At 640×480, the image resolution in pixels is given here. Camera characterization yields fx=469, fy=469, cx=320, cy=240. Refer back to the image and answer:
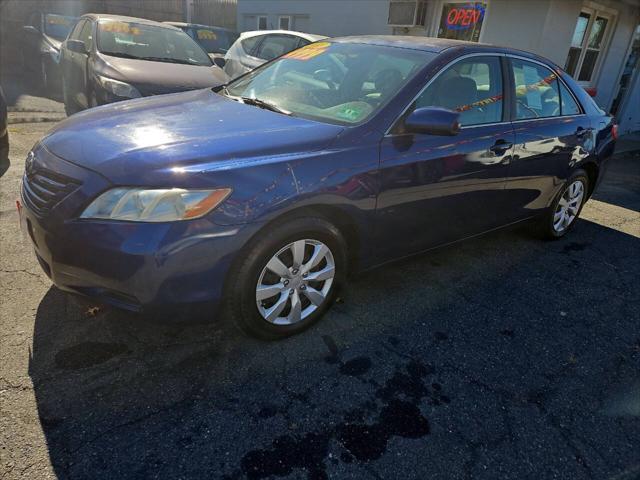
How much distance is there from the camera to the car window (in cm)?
851

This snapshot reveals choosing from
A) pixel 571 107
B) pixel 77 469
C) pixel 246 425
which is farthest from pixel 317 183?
pixel 571 107

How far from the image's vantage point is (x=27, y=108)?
8.12 meters

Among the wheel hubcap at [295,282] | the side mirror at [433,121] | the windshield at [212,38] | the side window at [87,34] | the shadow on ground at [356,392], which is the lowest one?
the shadow on ground at [356,392]

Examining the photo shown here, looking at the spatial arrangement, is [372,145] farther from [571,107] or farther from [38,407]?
[571,107]

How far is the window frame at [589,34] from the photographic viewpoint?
977 cm

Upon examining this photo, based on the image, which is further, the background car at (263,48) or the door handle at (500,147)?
the background car at (263,48)

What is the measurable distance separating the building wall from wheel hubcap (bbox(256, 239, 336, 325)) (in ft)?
33.6

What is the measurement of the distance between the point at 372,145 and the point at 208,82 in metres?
3.97

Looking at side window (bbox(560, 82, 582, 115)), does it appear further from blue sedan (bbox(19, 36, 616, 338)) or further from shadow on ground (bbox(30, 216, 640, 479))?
shadow on ground (bbox(30, 216, 640, 479))

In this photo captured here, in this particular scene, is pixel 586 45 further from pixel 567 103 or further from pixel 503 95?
pixel 503 95

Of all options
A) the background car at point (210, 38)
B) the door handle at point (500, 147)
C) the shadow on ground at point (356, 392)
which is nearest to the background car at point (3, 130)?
the shadow on ground at point (356, 392)

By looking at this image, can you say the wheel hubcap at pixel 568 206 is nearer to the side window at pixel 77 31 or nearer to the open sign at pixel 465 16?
the open sign at pixel 465 16

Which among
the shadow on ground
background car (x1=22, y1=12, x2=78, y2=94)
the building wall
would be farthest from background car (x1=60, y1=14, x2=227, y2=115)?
the building wall

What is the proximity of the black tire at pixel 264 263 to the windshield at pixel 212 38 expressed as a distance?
998cm
